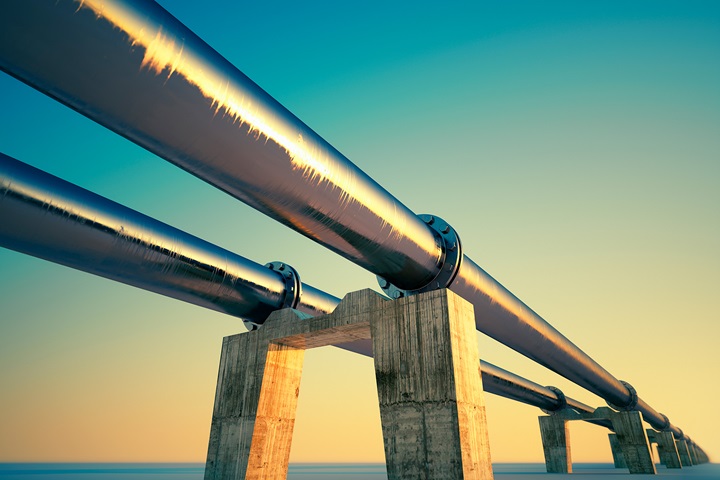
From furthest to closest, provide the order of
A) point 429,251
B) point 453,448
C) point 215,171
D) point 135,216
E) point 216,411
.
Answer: point 216,411 → point 429,251 → point 135,216 → point 453,448 → point 215,171

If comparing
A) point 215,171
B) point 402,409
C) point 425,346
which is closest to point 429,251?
point 425,346

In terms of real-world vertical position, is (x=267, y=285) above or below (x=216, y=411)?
above

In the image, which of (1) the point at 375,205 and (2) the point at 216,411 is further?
(2) the point at 216,411

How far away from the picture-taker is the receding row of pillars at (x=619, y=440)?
103 ft

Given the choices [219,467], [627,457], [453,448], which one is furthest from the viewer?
[627,457]

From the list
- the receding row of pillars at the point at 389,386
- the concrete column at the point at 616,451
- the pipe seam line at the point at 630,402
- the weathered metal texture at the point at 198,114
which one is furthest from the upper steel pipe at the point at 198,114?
the concrete column at the point at 616,451

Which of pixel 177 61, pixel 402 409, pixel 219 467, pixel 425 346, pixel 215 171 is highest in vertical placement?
pixel 177 61

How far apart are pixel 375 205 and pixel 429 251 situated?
7.82 ft

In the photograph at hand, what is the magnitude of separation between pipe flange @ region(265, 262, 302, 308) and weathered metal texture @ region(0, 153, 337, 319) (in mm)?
748

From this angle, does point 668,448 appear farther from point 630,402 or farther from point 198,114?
point 198,114

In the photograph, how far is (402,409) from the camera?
1006 centimetres

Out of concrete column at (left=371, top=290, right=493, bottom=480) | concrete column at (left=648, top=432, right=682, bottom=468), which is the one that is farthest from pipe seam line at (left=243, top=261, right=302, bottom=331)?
concrete column at (left=648, top=432, right=682, bottom=468)

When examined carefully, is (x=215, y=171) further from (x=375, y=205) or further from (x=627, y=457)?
(x=627, y=457)

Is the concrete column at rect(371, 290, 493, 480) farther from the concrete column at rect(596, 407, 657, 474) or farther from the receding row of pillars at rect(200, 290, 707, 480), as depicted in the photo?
the concrete column at rect(596, 407, 657, 474)
